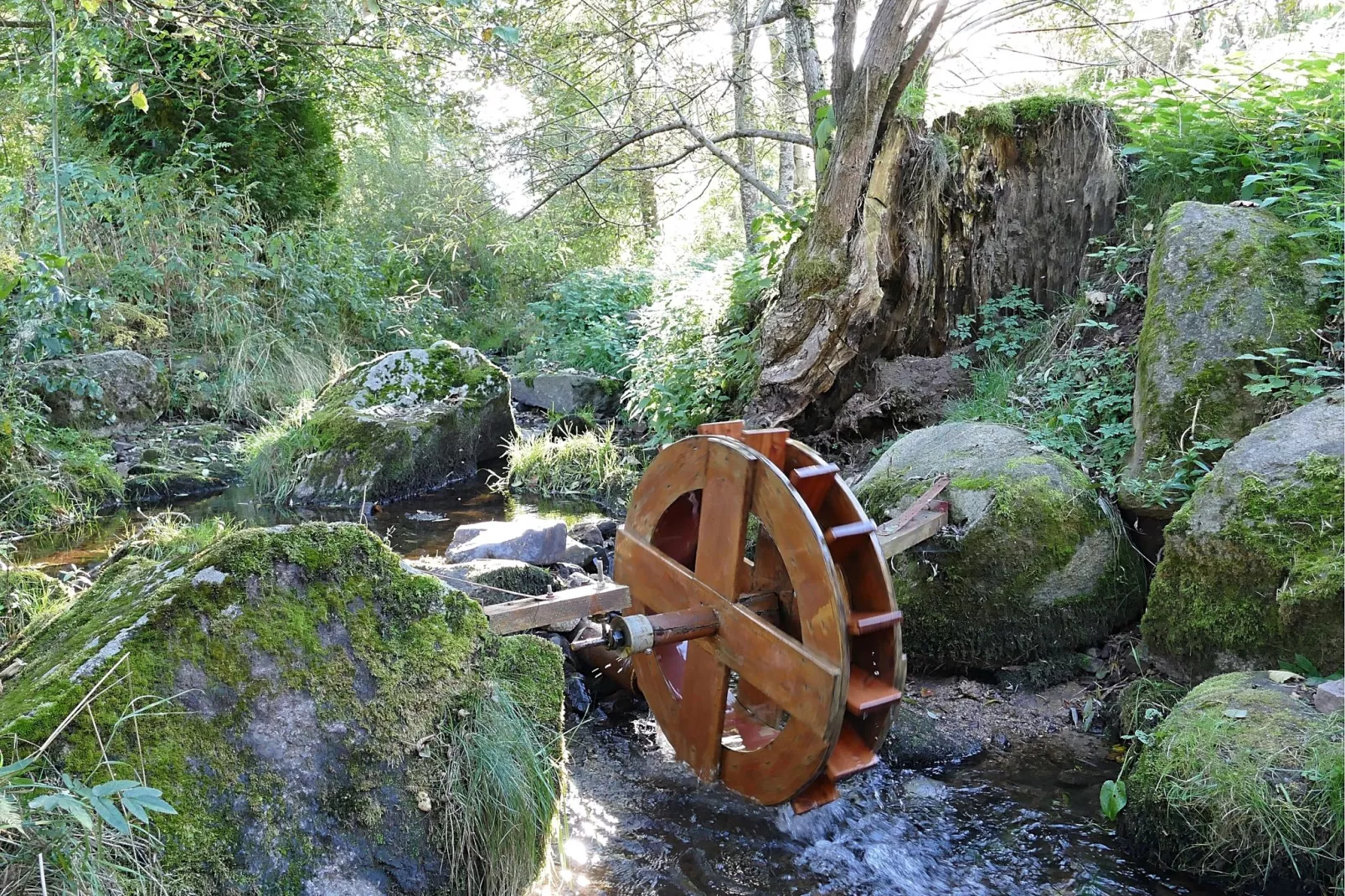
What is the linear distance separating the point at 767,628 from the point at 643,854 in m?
0.94

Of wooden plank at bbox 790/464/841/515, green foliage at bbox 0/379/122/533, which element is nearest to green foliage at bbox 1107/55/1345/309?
wooden plank at bbox 790/464/841/515

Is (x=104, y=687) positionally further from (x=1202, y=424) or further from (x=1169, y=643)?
(x=1202, y=424)

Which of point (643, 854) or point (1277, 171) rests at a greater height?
point (1277, 171)

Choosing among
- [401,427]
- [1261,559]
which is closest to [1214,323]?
[1261,559]

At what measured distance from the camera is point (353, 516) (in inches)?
310

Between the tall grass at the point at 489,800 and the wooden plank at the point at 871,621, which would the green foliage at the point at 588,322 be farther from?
the tall grass at the point at 489,800

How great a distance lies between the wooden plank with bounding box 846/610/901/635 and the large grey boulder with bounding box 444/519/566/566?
2.92m

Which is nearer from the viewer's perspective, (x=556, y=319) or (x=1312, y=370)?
(x=1312, y=370)

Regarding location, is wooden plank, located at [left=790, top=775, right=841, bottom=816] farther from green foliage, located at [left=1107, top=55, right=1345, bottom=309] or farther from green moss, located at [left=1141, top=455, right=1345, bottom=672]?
green foliage, located at [left=1107, top=55, right=1345, bottom=309]

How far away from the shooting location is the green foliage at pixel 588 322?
12.1 m

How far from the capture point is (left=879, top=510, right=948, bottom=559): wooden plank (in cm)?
422

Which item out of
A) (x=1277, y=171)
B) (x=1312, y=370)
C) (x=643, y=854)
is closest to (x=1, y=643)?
(x=643, y=854)

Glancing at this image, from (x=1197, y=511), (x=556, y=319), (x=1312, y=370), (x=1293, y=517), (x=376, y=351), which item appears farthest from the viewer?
(x=556, y=319)

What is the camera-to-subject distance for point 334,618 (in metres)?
2.69
